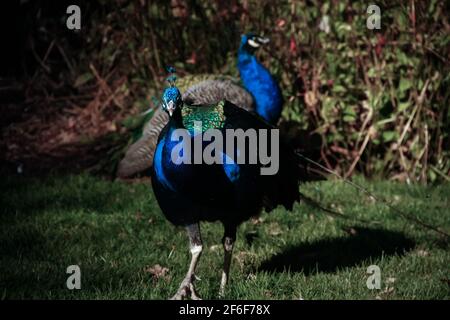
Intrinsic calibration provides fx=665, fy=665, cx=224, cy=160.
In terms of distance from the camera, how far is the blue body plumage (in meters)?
6.45

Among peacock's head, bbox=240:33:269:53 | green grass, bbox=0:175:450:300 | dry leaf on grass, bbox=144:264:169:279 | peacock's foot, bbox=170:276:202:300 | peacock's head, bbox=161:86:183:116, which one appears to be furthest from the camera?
peacock's head, bbox=240:33:269:53

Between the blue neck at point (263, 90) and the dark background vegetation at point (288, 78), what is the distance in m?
0.41

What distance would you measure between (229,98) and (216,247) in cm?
216

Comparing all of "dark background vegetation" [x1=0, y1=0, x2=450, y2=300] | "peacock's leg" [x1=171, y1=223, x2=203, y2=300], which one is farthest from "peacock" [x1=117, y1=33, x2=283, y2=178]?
"peacock's leg" [x1=171, y1=223, x2=203, y2=300]

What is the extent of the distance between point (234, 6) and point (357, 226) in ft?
10.2

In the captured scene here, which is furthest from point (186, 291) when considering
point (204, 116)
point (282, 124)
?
point (282, 124)

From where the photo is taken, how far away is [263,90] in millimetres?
6461

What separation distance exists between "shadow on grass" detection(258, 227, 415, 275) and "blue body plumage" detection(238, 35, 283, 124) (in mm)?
1794

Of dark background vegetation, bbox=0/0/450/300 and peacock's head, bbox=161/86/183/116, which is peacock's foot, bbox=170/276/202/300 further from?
peacock's head, bbox=161/86/183/116

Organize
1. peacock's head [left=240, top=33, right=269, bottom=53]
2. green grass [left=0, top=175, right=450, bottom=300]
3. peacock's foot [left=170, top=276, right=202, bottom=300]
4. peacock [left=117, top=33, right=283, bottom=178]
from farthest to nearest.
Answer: peacock's head [left=240, top=33, right=269, bottom=53]
peacock [left=117, top=33, right=283, bottom=178]
green grass [left=0, top=175, right=450, bottom=300]
peacock's foot [left=170, top=276, right=202, bottom=300]

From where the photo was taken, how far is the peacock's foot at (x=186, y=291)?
3464mm

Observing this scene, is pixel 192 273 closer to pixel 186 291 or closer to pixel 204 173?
pixel 186 291

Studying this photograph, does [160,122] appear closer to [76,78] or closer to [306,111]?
[306,111]

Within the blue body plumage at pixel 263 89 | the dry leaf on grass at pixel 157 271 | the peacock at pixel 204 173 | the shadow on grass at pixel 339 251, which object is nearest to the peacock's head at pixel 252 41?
the blue body plumage at pixel 263 89
